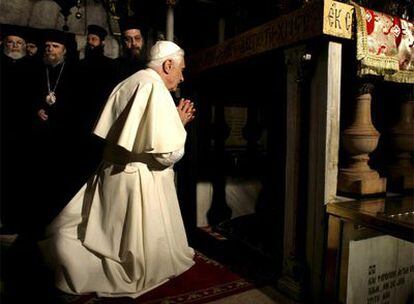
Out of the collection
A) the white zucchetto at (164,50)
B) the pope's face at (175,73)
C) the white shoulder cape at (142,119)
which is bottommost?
the white shoulder cape at (142,119)

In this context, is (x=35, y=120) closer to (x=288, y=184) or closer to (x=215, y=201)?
(x=215, y=201)

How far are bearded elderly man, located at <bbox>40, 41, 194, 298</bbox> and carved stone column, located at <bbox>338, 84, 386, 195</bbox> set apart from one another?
4.90 feet

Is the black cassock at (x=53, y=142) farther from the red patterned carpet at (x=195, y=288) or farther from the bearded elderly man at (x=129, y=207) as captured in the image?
the red patterned carpet at (x=195, y=288)

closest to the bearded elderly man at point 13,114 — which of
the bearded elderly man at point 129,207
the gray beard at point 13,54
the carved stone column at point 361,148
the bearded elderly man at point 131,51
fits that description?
the gray beard at point 13,54

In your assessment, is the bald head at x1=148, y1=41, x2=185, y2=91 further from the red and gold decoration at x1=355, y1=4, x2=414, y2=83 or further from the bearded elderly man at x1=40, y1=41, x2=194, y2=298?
the red and gold decoration at x1=355, y1=4, x2=414, y2=83

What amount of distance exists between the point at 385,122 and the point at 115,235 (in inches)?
134

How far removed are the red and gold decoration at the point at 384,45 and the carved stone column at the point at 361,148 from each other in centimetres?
29

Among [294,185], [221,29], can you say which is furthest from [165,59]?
[221,29]

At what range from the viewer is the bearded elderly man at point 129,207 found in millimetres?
2691

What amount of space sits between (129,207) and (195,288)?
0.91 m

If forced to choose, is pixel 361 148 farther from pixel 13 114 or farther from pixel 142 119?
pixel 13 114

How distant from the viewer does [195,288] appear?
2877 millimetres

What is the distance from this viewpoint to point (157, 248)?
2.84 metres

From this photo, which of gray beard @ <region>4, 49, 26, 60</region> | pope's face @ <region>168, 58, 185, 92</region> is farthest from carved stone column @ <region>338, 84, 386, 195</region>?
gray beard @ <region>4, 49, 26, 60</region>
